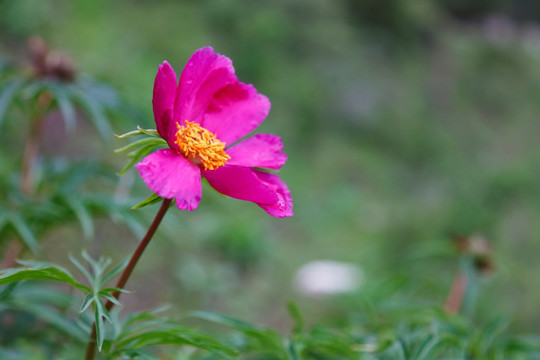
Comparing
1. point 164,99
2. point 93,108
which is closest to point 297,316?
point 164,99

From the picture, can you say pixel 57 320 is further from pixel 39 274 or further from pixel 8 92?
pixel 8 92

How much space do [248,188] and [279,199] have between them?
33mm

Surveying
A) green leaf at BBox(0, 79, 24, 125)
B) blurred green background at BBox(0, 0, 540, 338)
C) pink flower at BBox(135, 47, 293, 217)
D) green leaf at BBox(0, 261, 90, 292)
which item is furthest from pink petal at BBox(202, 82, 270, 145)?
blurred green background at BBox(0, 0, 540, 338)

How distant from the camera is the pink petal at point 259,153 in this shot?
59cm

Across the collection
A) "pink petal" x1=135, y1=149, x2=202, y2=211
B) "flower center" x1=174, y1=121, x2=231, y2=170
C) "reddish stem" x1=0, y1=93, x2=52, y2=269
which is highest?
"reddish stem" x1=0, y1=93, x2=52, y2=269

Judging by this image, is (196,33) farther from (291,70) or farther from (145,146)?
(145,146)

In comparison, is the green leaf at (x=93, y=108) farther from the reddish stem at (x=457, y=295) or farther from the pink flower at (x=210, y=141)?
the reddish stem at (x=457, y=295)

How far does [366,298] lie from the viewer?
36.1 inches

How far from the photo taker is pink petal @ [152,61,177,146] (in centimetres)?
53

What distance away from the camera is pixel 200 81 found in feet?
1.90

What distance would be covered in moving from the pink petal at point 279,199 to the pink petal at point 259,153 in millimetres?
12

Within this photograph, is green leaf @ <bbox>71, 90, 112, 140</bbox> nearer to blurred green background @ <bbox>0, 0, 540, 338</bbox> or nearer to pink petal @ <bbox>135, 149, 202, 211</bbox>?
pink petal @ <bbox>135, 149, 202, 211</bbox>

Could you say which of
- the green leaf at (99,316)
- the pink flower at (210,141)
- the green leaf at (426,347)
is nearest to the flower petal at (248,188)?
the pink flower at (210,141)

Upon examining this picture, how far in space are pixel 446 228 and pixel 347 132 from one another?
115cm
